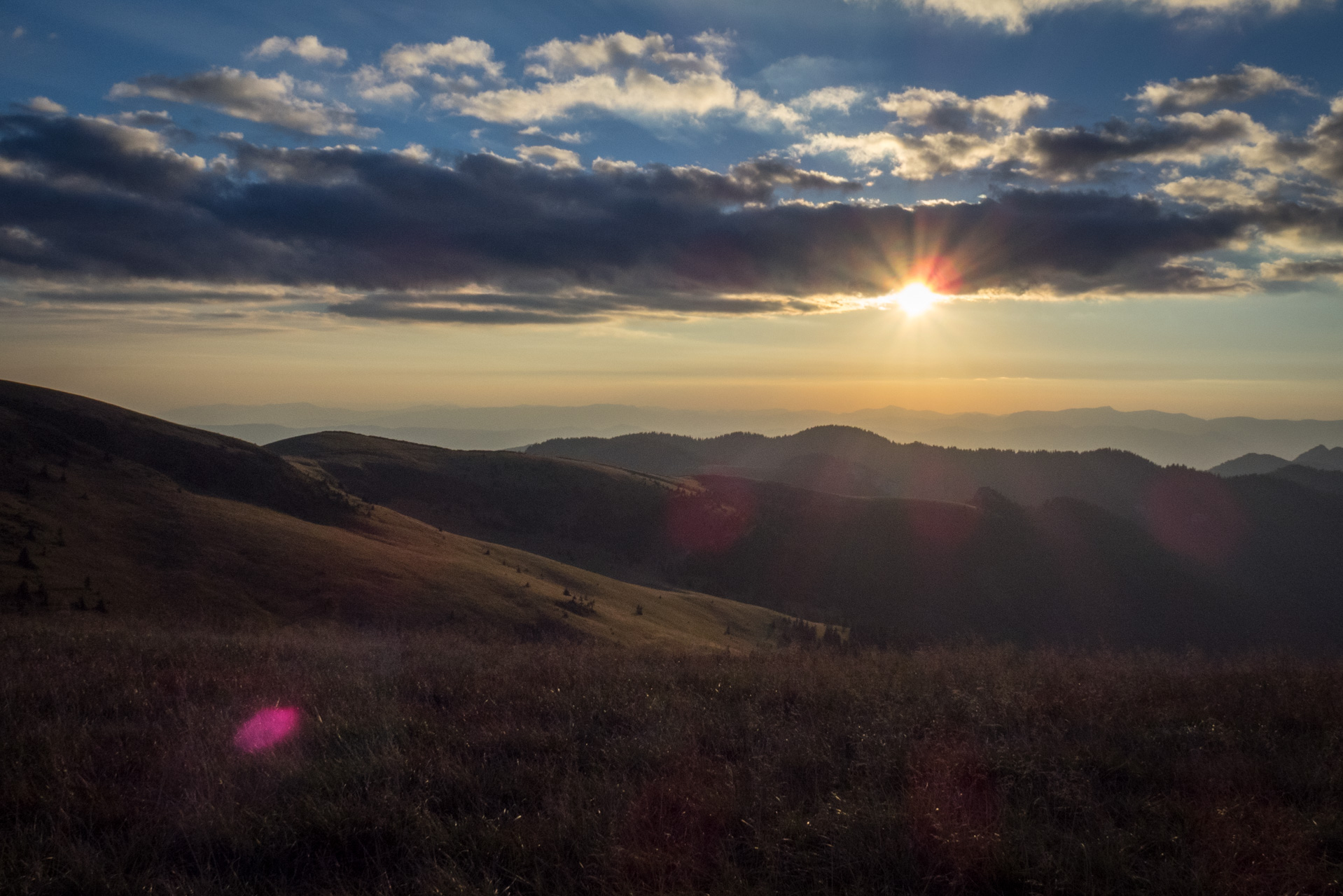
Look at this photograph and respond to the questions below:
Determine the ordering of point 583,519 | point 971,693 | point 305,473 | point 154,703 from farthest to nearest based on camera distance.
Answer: point 583,519
point 305,473
point 971,693
point 154,703

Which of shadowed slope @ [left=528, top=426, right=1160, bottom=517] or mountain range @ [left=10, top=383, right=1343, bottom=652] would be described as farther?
shadowed slope @ [left=528, top=426, right=1160, bottom=517]

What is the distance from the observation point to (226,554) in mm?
20562

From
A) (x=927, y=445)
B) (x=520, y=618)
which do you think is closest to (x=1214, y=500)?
(x=927, y=445)

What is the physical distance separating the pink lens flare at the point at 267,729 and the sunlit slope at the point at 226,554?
1114 cm

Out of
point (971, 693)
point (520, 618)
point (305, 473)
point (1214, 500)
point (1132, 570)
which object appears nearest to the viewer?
point (971, 693)

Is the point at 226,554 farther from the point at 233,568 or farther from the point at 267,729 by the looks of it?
the point at 267,729

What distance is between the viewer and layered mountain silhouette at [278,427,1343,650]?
55.6 meters

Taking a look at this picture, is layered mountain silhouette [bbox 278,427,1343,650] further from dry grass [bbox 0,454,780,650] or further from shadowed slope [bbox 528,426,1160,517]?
shadowed slope [bbox 528,426,1160,517]

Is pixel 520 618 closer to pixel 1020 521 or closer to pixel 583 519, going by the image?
pixel 583 519

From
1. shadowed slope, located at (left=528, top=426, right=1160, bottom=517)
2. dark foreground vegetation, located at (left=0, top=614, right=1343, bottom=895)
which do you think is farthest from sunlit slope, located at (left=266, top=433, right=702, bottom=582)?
shadowed slope, located at (left=528, top=426, right=1160, bottom=517)

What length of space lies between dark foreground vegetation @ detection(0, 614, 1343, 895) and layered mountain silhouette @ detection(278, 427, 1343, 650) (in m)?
31.5

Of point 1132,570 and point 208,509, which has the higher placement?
point 208,509

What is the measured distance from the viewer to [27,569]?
15742mm

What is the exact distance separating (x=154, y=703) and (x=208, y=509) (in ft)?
67.5
